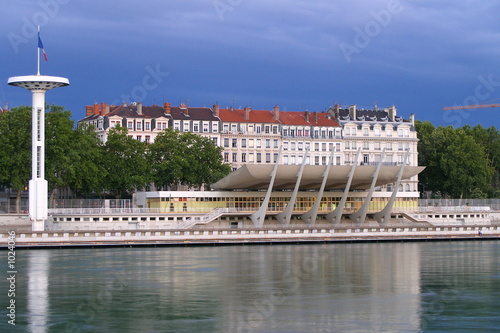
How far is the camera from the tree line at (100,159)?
93.2 metres

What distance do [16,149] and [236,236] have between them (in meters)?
27.0

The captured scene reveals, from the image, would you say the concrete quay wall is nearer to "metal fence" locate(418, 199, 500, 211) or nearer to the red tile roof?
"metal fence" locate(418, 199, 500, 211)

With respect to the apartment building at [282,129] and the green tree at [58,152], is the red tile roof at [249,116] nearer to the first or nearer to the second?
the apartment building at [282,129]

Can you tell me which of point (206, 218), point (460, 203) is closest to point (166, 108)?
point (206, 218)

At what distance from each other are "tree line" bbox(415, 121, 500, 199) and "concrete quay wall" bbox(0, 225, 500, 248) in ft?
116

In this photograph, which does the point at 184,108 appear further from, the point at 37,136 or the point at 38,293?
the point at 38,293

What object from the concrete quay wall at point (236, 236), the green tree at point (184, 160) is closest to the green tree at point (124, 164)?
the green tree at point (184, 160)

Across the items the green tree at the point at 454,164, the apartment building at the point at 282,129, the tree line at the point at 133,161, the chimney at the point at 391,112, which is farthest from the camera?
the chimney at the point at 391,112

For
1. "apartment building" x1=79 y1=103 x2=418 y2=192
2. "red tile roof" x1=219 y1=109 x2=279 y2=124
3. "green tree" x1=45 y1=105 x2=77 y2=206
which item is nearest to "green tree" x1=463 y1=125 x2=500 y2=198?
"apartment building" x1=79 y1=103 x2=418 y2=192

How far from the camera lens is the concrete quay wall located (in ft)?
245

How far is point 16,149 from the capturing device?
307 feet

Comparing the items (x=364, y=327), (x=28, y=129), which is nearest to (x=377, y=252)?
(x=364, y=327)

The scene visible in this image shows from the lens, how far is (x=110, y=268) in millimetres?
55094

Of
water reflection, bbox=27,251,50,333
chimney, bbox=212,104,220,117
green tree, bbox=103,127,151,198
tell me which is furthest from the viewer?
chimney, bbox=212,104,220,117
